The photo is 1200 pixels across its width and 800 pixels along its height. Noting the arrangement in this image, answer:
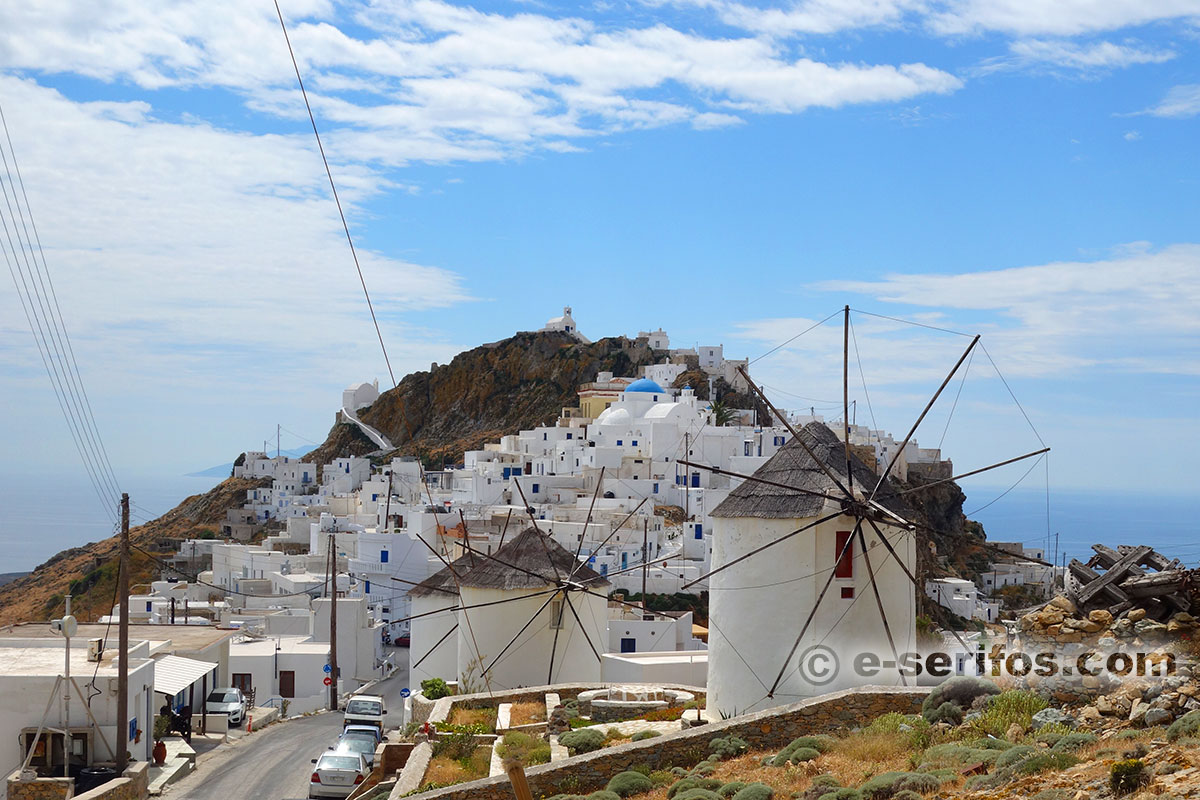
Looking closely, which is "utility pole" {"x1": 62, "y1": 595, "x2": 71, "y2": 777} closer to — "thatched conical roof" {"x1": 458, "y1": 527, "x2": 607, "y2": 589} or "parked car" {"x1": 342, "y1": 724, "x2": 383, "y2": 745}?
"parked car" {"x1": 342, "y1": 724, "x2": 383, "y2": 745}

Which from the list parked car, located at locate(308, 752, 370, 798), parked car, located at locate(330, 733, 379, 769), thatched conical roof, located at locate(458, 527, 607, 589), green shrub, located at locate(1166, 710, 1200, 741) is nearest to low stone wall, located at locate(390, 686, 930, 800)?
green shrub, located at locate(1166, 710, 1200, 741)

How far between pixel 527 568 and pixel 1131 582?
1551 centimetres

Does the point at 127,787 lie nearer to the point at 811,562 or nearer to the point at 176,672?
the point at 176,672

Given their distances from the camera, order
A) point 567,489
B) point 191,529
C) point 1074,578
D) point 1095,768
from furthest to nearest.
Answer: point 191,529, point 567,489, point 1074,578, point 1095,768

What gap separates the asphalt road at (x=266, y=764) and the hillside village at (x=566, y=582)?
1385mm

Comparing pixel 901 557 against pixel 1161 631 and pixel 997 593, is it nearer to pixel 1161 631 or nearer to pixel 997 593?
pixel 1161 631

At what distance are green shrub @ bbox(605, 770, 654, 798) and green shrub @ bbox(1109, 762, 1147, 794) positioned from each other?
5.94 metres

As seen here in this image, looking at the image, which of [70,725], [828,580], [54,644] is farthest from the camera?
[54,644]

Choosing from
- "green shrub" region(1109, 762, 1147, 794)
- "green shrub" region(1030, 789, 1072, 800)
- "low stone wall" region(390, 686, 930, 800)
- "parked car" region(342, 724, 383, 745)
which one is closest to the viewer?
"green shrub" region(1109, 762, 1147, 794)

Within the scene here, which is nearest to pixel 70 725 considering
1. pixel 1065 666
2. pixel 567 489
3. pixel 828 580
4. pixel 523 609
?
pixel 523 609

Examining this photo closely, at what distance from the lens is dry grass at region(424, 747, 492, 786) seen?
53.4 feet

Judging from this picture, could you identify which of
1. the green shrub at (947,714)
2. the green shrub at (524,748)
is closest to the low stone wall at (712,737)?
the green shrub at (947,714)

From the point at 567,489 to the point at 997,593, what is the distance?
99.7 ft

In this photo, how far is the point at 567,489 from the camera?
73.7m
